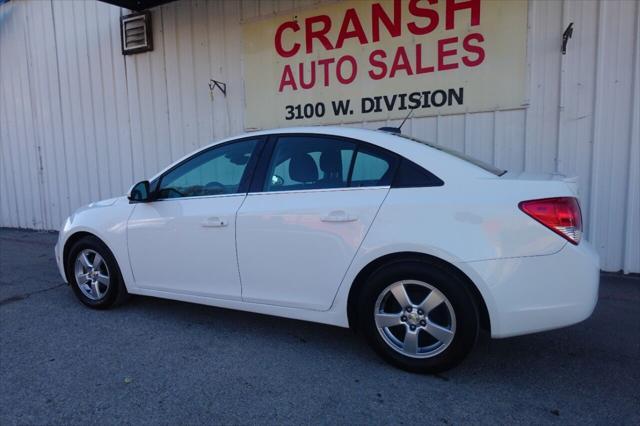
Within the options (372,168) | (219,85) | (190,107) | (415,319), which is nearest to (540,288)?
(415,319)

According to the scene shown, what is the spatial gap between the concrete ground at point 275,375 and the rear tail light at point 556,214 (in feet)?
3.13

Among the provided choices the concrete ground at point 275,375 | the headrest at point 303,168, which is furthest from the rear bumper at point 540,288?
the headrest at point 303,168

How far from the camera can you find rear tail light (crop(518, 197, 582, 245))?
A: 2520mm

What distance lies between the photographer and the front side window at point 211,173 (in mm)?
3453

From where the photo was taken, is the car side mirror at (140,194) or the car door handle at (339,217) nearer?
the car door handle at (339,217)

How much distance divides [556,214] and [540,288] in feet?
1.41

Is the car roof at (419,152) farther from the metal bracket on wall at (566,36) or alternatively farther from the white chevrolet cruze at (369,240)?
the metal bracket on wall at (566,36)

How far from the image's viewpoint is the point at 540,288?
2.52 m

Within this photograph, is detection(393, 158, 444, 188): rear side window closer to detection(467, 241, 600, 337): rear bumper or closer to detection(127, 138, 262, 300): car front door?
detection(467, 241, 600, 337): rear bumper

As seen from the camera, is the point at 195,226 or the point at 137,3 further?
the point at 137,3

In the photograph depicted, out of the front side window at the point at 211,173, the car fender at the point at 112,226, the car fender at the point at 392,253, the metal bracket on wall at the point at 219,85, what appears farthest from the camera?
the metal bracket on wall at the point at 219,85

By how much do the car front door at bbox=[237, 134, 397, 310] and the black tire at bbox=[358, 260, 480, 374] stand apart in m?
0.24

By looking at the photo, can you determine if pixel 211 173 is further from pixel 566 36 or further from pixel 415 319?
pixel 566 36

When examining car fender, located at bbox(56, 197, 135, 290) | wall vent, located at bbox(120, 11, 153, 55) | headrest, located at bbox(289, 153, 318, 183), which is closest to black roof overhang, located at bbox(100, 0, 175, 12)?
wall vent, located at bbox(120, 11, 153, 55)
